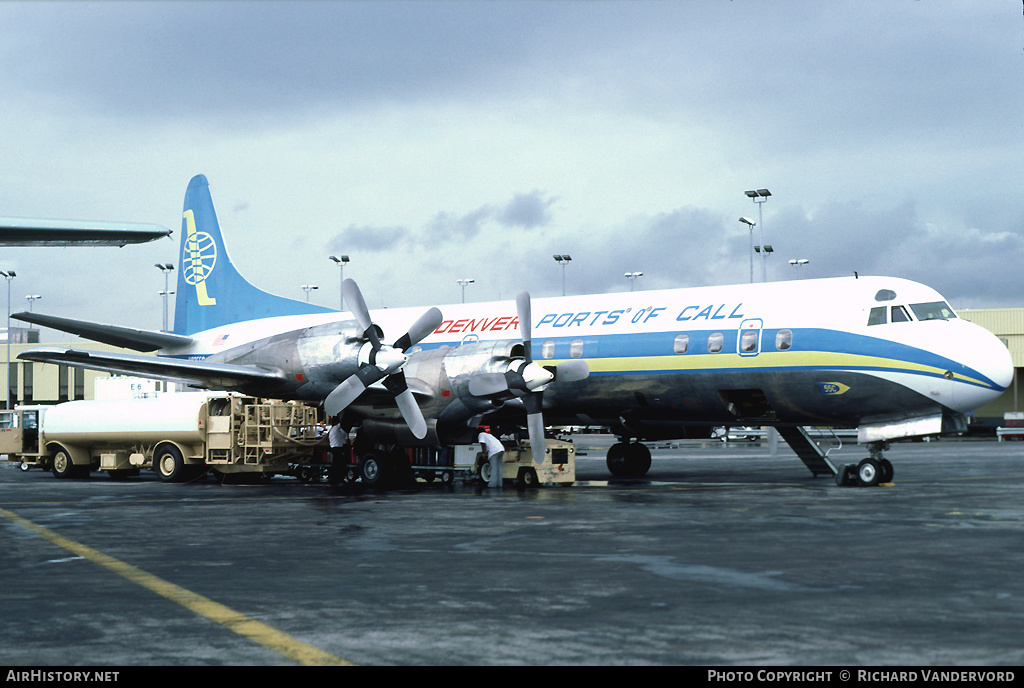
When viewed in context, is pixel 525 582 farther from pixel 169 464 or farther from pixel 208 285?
pixel 208 285

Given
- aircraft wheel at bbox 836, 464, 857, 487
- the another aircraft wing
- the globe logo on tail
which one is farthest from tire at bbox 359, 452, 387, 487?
the another aircraft wing

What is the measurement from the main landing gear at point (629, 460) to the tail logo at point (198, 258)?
1462cm

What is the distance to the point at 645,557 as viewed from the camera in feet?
40.7

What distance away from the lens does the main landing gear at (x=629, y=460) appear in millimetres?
30266

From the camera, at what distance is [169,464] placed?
31.2m

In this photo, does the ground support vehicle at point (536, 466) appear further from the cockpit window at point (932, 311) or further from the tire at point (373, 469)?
the cockpit window at point (932, 311)

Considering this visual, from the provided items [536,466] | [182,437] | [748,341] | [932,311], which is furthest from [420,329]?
[932,311]

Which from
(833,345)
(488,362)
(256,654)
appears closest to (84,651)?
(256,654)

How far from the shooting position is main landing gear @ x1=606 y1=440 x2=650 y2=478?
3027 cm

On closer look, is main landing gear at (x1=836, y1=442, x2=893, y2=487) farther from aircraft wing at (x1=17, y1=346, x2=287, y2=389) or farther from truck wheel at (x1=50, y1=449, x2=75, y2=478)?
truck wheel at (x1=50, y1=449, x2=75, y2=478)

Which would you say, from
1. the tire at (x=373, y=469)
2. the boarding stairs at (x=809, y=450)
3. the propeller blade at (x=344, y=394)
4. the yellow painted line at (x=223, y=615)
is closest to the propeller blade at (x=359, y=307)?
the propeller blade at (x=344, y=394)

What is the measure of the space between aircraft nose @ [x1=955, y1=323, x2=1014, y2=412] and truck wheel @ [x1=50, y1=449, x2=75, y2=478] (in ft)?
93.7

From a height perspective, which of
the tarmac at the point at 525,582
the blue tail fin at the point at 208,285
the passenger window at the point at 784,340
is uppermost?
the blue tail fin at the point at 208,285
